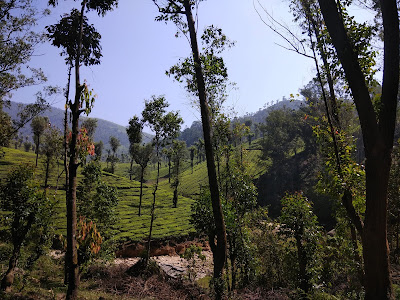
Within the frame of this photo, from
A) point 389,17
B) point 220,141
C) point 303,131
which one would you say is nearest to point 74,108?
point 389,17

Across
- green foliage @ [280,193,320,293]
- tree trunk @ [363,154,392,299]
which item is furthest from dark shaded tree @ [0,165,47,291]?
tree trunk @ [363,154,392,299]

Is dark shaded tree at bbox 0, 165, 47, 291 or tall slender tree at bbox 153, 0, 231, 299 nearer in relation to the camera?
tall slender tree at bbox 153, 0, 231, 299

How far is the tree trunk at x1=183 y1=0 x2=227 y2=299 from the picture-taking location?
6.88 m

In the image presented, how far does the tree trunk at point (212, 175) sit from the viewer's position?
6875 mm

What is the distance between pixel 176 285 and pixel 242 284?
13.2 ft

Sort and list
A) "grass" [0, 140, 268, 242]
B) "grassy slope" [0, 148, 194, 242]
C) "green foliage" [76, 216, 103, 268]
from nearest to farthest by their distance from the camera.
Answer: "green foliage" [76, 216, 103, 268] < "grass" [0, 140, 268, 242] < "grassy slope" [0, 148, 194, 242]

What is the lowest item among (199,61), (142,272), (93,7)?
(142,272)

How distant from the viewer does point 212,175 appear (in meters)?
7.17

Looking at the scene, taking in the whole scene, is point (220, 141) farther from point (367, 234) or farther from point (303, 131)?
point (303, 131)

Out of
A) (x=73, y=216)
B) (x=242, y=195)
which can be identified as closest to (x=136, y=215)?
(x=242, y=195)

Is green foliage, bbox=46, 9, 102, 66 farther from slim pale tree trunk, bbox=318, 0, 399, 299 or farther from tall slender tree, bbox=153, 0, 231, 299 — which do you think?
slim pale tree trunk, bbox=318, 0, 399, 299

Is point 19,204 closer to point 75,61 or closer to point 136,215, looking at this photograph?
point 75,61

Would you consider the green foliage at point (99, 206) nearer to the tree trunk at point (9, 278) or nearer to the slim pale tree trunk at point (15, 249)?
the slim pale tree trunk at point (15, 249)

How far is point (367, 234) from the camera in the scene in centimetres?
400
